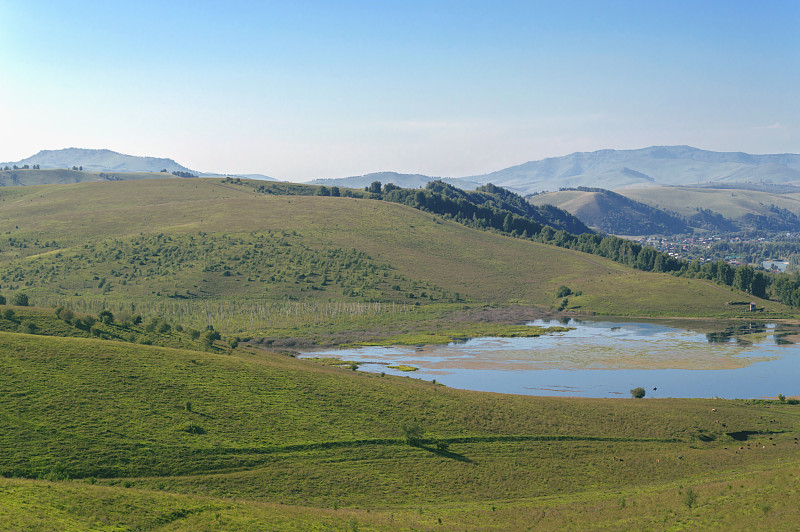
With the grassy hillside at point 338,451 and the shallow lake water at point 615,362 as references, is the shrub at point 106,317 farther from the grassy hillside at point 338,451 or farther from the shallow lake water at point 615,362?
the shallow lake water at point 615,362

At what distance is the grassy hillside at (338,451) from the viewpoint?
4303cm

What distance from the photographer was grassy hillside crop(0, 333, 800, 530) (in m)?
43.0

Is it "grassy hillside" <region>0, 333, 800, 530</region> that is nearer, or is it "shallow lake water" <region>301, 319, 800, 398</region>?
"grassy hillside" <region>0, 333, 800, 530</region>

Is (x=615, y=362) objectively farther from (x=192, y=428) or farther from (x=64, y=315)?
(x=64, y=315)

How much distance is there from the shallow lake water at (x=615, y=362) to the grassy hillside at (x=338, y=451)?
19.3 m

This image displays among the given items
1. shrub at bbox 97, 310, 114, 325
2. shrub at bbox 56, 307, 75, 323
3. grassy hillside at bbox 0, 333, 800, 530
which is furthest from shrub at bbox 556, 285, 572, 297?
shrub at bbox 56, 307, 75, 323

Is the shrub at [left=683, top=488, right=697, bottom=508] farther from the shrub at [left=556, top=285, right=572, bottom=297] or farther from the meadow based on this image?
A: the shrub at [left=556, top=285, right=572, bottom=297]

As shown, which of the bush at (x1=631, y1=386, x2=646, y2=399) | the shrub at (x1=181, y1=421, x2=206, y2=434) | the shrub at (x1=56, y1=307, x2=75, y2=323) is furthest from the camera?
the bush at (x1=631, y1=386, x2=646, y2=399)

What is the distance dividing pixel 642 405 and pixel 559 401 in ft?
30.4

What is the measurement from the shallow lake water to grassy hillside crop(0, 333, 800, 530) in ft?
63.2

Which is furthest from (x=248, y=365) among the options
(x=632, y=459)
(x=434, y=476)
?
(x=632, y=459)

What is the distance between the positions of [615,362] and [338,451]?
72.0 metres

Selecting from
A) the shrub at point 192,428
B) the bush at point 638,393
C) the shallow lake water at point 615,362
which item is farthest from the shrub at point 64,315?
the bush at point 638,393

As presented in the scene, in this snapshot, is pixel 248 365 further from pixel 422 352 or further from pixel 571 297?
pixel 571 297
